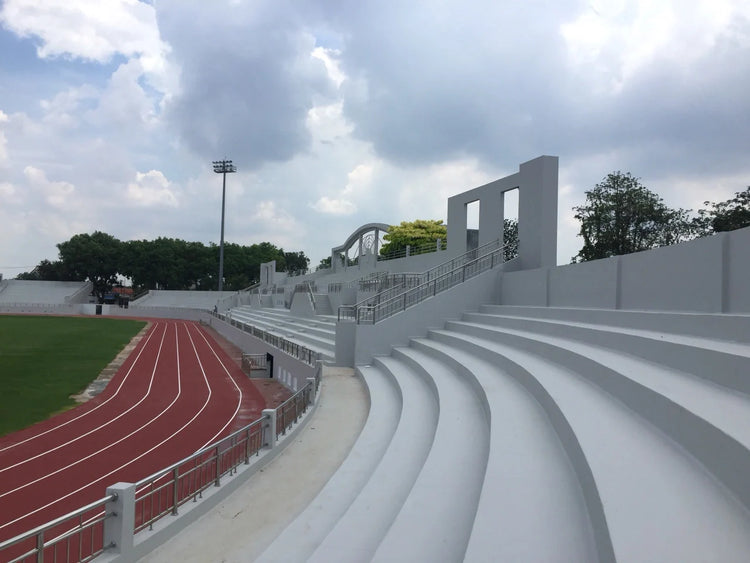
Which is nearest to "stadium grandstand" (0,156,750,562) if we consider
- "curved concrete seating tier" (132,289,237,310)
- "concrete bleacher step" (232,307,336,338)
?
"concrete bleacher step" (232,307,336,338)

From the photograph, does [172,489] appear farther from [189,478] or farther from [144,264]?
[144,264]

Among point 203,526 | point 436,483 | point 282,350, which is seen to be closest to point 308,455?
point 203,526

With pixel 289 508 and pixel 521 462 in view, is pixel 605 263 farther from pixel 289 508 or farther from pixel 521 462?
pixel 289 508

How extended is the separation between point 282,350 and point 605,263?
1265 centimetres

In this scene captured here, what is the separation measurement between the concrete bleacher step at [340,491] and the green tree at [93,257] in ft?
281

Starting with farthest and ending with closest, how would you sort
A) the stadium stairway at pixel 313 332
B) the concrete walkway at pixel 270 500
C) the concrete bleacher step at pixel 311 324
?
the concrete bleacher step at pixel 311 324 → the stadium stairway at pixel 313 332 → the concrete walkway at pixel 270 500

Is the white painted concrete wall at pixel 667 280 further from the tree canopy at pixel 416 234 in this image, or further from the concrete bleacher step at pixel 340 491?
the tree canopy at pixel 416 234

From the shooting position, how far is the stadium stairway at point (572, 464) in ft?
12.2

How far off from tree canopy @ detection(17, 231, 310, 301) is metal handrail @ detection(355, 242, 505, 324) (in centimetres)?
7503

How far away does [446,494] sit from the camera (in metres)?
5.48

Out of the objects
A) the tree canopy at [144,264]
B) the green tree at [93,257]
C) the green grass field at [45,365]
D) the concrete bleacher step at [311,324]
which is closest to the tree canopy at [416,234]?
the concrete bleacher step at [311,324]

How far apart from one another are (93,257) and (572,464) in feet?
304

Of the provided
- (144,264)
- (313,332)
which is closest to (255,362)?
(313,332)

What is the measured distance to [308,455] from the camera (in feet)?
28.1
